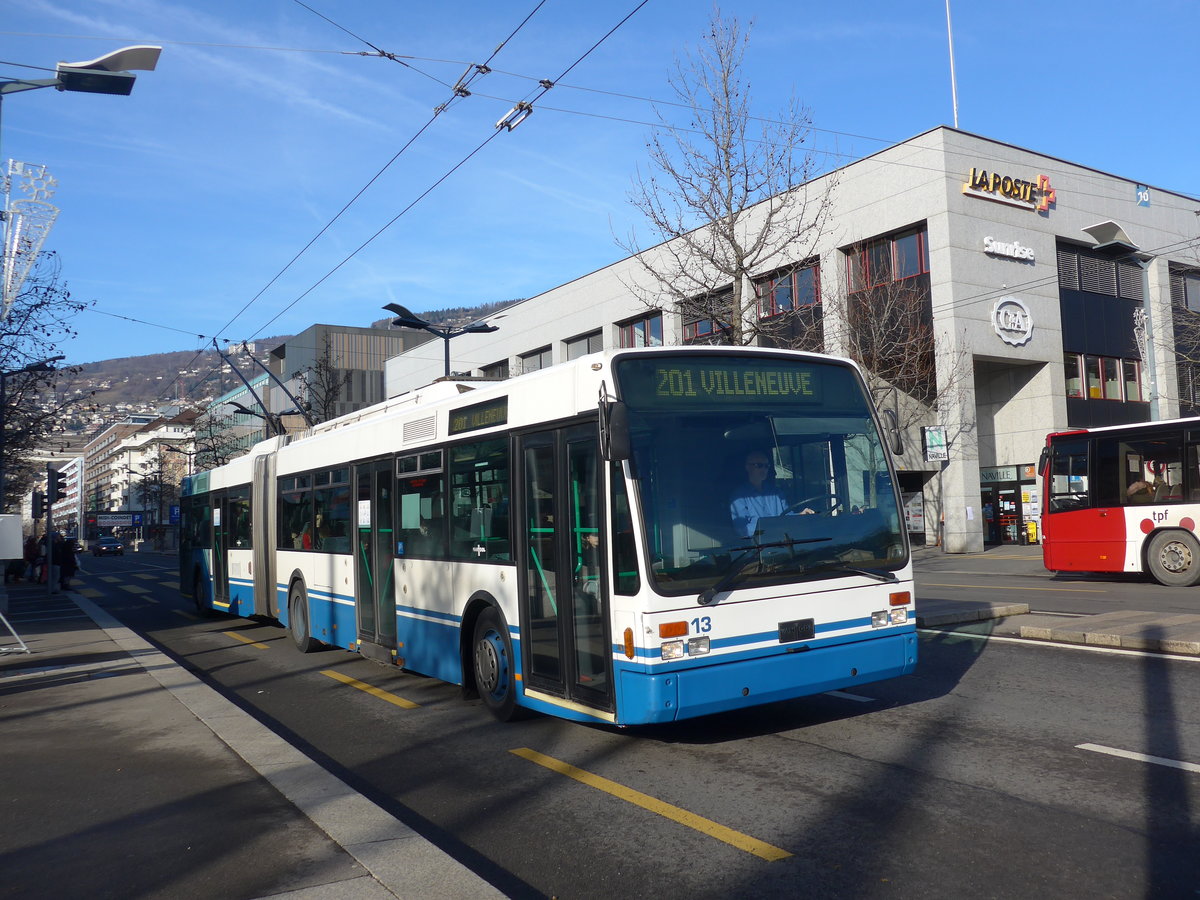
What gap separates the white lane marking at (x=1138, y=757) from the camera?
5.80 metres

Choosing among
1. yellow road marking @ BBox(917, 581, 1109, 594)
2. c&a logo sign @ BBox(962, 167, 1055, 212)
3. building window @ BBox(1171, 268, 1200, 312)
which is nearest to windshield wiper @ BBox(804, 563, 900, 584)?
yellow road marking @ BBox(917, 581, 1109, 594)

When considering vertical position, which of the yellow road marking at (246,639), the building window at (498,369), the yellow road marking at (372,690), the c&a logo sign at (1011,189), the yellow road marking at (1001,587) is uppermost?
the c&a logo sign at (1011,189)

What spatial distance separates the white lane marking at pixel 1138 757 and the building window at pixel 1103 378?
30.5 meters

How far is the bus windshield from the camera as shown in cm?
639

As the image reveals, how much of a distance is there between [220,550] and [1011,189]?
2706 centimetres

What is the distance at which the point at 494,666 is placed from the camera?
8.19 metres

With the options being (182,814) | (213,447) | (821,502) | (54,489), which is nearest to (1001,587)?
(821,502)

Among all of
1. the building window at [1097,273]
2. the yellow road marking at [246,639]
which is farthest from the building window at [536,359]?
the yellow road marking at [246,639]

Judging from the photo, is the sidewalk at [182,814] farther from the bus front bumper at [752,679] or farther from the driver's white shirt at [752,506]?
the driver's white shirt at [752,506]

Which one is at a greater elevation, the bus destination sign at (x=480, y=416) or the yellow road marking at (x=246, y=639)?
the bus destination sign at (x=480, y=416)

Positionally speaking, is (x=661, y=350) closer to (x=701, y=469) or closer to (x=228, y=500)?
(x=701, y=469)

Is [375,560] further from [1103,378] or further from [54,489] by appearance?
[1103,378]

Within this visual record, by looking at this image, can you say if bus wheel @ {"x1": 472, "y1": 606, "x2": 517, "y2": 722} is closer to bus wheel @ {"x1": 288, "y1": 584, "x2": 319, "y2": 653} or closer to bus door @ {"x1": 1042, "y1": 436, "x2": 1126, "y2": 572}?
bus wheel @ {"x1": 288, "y1": 584, "x2": 319, "y2": 653}

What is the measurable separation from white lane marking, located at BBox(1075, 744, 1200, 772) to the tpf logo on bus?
90.7ft
